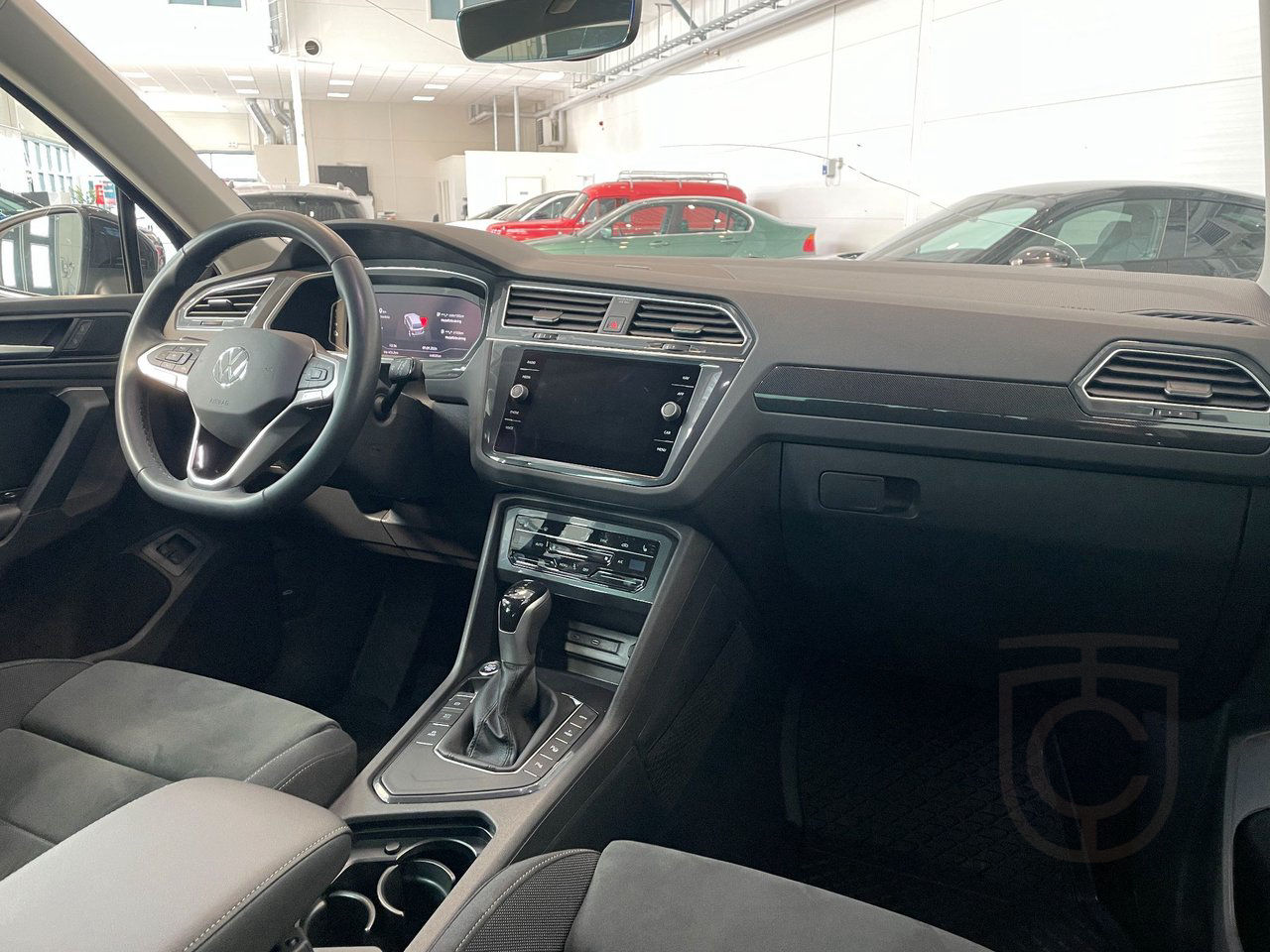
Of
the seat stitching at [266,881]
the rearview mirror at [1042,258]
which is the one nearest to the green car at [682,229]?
the rearview mirror at [1042,258]

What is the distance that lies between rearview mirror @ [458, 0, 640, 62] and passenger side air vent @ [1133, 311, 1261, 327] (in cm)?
94

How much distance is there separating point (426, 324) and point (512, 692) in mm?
759

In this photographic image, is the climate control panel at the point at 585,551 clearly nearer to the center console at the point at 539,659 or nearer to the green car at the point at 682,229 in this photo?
the center console at the point at 539,659

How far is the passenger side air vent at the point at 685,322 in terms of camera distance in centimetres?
147

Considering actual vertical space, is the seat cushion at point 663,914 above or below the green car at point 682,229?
below

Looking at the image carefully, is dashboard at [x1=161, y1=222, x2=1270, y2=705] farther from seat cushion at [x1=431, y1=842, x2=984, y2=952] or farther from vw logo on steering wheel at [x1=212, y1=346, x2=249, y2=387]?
seat cushion at [x1=431, y1=842, x2=984, y2=952]

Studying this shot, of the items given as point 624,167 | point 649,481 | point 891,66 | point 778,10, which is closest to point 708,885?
point 649,481

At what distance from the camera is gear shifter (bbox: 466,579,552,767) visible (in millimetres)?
1405

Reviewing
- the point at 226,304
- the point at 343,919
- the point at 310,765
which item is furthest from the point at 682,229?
the point at 343,919

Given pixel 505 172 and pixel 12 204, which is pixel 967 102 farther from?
pixel 505 172

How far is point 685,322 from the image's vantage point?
1.50 m

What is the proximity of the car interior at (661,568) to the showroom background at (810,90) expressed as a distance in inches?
22.4

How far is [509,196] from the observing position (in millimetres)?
6648

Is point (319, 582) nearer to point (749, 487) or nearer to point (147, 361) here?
point (147, 361)
